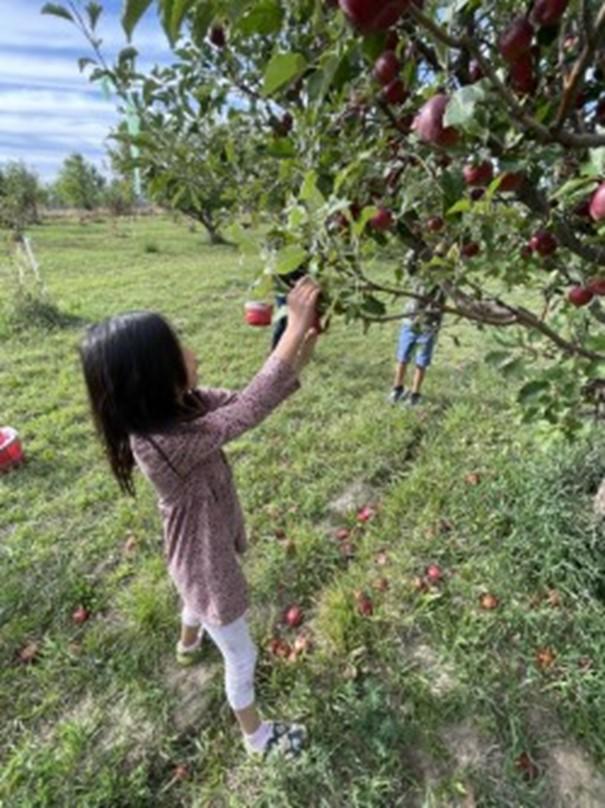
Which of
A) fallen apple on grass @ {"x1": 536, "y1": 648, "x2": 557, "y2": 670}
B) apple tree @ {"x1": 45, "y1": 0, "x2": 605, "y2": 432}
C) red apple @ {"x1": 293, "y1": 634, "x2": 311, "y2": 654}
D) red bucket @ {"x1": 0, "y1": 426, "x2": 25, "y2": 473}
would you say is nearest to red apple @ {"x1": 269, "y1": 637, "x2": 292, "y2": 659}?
red apple @ {"x1": 293, "y1": 634, "x2": 311, "y2": 654}

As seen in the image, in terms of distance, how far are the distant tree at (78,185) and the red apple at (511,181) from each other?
4091 cm

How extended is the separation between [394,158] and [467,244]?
22cm

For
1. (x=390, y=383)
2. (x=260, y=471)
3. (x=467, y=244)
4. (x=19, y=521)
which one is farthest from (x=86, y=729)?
(x=390, y=383)

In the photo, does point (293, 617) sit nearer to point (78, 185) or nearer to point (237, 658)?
point (237, 658)

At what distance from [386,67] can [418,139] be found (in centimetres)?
10

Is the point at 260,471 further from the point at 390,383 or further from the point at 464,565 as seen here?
the point at 390,383

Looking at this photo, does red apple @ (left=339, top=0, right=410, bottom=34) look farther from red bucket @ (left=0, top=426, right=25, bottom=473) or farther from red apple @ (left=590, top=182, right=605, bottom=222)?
red bucket @ (left=0, top=426, right=25, bottom=473)

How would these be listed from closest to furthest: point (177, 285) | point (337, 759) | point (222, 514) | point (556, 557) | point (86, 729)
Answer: point (222, 514) → point (337, 759) → point (86, 729) → point (556, 557) → point (177, 285)

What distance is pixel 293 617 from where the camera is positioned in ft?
7.11

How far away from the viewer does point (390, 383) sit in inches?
178

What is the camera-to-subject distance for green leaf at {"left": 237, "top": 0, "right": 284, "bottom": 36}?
1.88ft

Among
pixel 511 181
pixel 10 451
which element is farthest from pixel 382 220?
pixel 10 451

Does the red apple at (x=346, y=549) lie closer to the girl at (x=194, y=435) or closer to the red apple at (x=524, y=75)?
the girl at (x=194, y=435)

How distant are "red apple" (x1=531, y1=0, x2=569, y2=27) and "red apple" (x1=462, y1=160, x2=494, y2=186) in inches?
8.4
